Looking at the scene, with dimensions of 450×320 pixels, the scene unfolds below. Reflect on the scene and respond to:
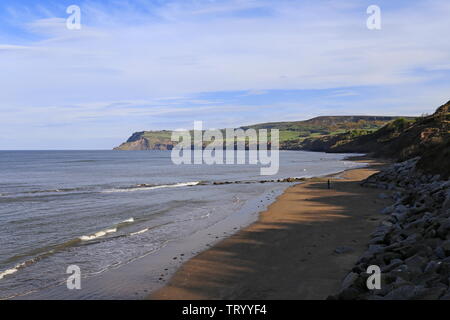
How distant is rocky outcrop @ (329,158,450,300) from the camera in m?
7.47

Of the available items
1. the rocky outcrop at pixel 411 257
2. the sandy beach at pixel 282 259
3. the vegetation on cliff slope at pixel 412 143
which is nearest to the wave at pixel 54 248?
the sandy beach at pixel 282 259

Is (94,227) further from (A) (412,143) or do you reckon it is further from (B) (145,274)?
(A) (412,143)

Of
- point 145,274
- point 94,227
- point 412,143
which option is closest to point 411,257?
point 145,274

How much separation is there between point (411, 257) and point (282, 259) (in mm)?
4189

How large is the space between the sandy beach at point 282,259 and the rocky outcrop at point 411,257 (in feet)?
2.74

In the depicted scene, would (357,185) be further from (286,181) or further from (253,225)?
(253,225)

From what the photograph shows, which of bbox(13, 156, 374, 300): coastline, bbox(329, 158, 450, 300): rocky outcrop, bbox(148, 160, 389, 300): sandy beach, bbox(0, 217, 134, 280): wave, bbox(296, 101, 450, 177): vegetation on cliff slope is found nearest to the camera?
bbox(329, 158, 450, 300): rocky outcrop

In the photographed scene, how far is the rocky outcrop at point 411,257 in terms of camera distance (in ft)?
24.5

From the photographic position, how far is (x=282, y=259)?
12.6 m

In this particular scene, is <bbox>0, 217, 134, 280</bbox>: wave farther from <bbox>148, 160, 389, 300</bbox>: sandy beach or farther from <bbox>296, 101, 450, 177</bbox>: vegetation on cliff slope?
<bbox>296, 101, 450, 177</bbox>: vegetation on cliff slope

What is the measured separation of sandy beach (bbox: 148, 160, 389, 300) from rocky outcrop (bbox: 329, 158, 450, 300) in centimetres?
83

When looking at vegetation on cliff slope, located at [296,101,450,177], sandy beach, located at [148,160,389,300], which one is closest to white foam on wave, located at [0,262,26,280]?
sandy beach, located at [148,160,389,300]

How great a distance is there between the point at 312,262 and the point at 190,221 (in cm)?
986

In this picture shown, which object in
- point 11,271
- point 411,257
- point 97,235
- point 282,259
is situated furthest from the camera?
point 97,235
